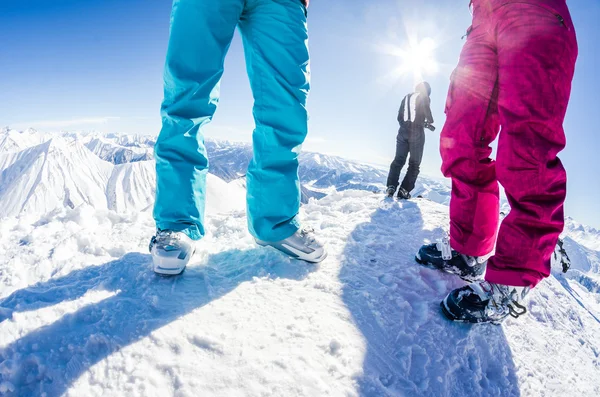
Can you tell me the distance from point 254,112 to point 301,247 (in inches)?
31.9

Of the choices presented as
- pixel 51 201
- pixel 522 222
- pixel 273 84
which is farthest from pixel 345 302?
pixel 51 201

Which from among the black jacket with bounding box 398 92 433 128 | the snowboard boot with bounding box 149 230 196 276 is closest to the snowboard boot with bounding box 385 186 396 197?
the black jacket with bounding box 398 92 433 128

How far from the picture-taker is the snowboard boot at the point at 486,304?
1192 mm

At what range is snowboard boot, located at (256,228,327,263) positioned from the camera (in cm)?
154

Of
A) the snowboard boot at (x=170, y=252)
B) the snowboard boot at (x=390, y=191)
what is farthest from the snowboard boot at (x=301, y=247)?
the snowboard boot at (x=390, y=191)

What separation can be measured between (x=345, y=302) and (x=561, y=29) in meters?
1.47

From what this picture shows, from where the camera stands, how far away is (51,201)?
106750 mm

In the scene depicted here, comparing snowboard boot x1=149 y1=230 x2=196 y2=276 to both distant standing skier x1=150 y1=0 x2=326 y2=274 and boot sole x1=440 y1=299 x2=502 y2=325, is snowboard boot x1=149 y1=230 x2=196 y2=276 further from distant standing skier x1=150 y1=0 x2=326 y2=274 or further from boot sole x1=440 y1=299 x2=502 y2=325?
boot sole x1=440 y1=299 x2=502 y2=325

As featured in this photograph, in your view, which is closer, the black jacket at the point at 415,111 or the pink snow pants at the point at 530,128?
the pink snow pants at the point at 530,128

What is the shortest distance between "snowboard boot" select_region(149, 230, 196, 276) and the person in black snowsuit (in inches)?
146

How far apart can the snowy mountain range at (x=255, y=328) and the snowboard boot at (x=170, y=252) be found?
0.05 m

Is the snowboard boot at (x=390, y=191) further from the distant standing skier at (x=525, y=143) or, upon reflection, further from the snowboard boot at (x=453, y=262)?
the distant standing skier at (x=525, y=143)

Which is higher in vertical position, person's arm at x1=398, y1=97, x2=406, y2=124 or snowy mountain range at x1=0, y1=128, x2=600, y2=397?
person's arm at x1=398, y1=97, x2=406, y2=124

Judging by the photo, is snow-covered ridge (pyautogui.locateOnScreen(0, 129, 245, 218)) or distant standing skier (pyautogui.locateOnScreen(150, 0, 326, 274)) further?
snow-covered ridge (pyautogui.locateOnScreen(0, 129, 245, 218))
